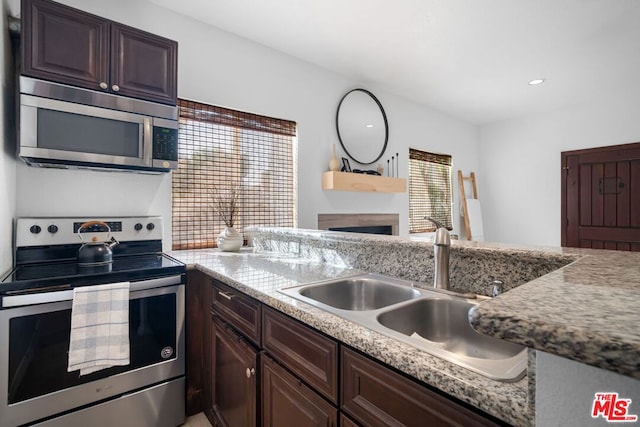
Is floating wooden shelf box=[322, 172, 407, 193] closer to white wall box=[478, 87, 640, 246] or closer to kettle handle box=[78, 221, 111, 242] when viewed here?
kettle handle box=[78, 221, 111, 242]

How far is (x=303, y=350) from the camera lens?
3.09 ft

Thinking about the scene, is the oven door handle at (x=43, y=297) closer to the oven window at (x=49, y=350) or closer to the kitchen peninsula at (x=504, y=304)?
the oven window at (x=49, y=350)

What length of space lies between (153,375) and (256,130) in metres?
1.95

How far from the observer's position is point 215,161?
8.11 ft

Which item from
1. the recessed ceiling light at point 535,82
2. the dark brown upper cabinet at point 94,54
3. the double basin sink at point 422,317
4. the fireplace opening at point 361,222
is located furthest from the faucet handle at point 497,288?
the recessed ceiling light at point 535,82

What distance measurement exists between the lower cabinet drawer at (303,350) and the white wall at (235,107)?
150 cm

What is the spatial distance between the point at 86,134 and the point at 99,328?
3.39ft

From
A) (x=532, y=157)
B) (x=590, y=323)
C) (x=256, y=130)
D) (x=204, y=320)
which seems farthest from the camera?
(x=532, y=157)

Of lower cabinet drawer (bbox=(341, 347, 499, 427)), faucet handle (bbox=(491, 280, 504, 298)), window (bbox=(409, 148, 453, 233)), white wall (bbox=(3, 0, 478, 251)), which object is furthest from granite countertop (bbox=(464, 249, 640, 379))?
window (bbox=(409, 148, 453, 233))

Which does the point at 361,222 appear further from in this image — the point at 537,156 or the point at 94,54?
the point at 537,156

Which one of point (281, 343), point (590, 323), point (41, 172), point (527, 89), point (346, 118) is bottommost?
point (281, 343)

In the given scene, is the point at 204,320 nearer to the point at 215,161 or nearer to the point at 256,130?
the point at 215,161

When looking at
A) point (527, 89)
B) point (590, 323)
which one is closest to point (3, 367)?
point (590, 323)

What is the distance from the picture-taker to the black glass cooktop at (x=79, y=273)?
1.29 m
